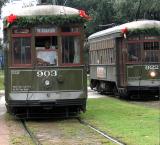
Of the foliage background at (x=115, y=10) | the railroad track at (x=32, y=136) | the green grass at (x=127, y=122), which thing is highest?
the foliage background at (x=115, y=10)

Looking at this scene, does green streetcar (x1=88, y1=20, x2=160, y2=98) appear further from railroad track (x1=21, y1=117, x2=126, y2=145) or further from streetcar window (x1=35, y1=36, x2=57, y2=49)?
streetcar window (x1=35, y1=36, x2=57, y2=49)

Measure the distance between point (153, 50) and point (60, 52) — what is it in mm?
9005

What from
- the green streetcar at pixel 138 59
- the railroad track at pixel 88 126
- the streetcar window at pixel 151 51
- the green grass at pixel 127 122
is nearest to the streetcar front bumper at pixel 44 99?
the railroad track at pixel 88 126

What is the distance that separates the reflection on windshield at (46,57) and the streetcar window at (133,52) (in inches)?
339

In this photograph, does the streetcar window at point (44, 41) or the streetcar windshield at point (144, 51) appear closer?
the streetcar window at point (44, 41)

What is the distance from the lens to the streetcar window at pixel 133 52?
25.8 m

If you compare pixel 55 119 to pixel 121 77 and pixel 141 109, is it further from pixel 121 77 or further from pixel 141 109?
pixel 121 77

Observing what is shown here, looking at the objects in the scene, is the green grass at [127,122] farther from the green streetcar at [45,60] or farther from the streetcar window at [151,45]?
the streetcar window at [151,45]

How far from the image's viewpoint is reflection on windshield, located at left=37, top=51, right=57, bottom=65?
1769 cm

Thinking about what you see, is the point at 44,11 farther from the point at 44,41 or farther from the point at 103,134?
the point at 103,134

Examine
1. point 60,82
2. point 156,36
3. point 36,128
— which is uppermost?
point 156,36

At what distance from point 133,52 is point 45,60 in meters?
8.84

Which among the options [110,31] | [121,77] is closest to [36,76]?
[121,77]

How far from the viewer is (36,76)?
17.6m
